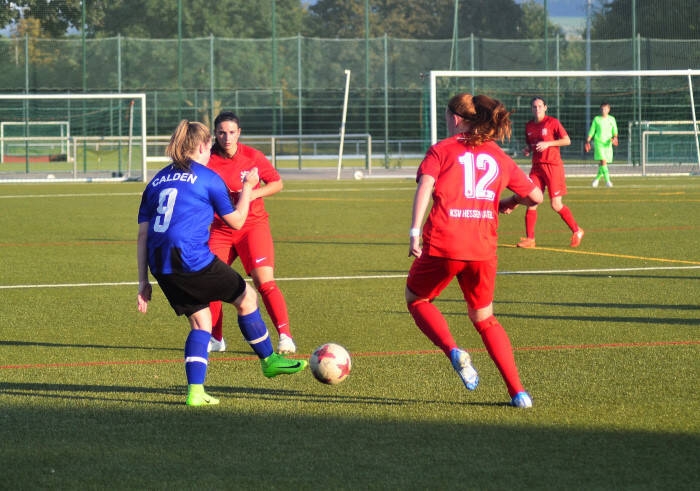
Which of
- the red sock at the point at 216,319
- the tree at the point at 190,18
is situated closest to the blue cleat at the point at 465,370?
the red sock at the point at 216,319

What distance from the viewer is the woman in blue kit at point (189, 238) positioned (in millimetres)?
5801

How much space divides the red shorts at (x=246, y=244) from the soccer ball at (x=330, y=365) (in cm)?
155

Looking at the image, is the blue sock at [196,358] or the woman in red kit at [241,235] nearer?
the blue sock at [196,358]

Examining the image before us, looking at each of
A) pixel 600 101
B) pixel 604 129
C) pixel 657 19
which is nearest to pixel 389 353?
pixel 604 129

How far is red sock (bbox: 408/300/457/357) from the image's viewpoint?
237 inches

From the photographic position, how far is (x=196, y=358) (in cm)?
588

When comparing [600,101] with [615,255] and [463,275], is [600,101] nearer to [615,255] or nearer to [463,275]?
[615,255]

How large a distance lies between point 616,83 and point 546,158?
90.9 ft

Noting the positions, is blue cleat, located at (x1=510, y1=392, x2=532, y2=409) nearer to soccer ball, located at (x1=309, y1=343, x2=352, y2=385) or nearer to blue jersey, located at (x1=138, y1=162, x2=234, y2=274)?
soccer ball, located at (x1=309, y1=343, x2=352, y2=385)

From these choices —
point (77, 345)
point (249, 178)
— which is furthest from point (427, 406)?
point (77, 345)

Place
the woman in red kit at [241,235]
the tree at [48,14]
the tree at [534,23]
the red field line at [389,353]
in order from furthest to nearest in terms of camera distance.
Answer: the tree at [534,23], the tree at [48,14], the woman in red kit at [241,235], the red field line at [389,353]

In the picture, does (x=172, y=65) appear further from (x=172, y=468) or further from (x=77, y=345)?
(x=172, y=468)

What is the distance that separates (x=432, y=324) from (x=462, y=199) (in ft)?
2.41

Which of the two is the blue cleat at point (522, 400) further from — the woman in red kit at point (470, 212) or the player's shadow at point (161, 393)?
the player's shadow at point (161, 393)
